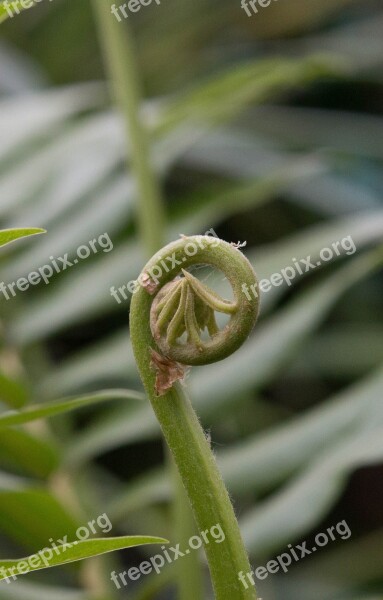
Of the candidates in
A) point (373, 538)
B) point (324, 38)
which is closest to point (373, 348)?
point (373, 538)

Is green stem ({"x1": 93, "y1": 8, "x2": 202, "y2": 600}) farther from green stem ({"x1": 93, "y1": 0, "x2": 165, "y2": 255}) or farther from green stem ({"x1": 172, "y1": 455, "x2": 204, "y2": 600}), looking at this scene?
green stem ({"x1": 172, "y1": 455, "x2": 204, "y2": 600})
